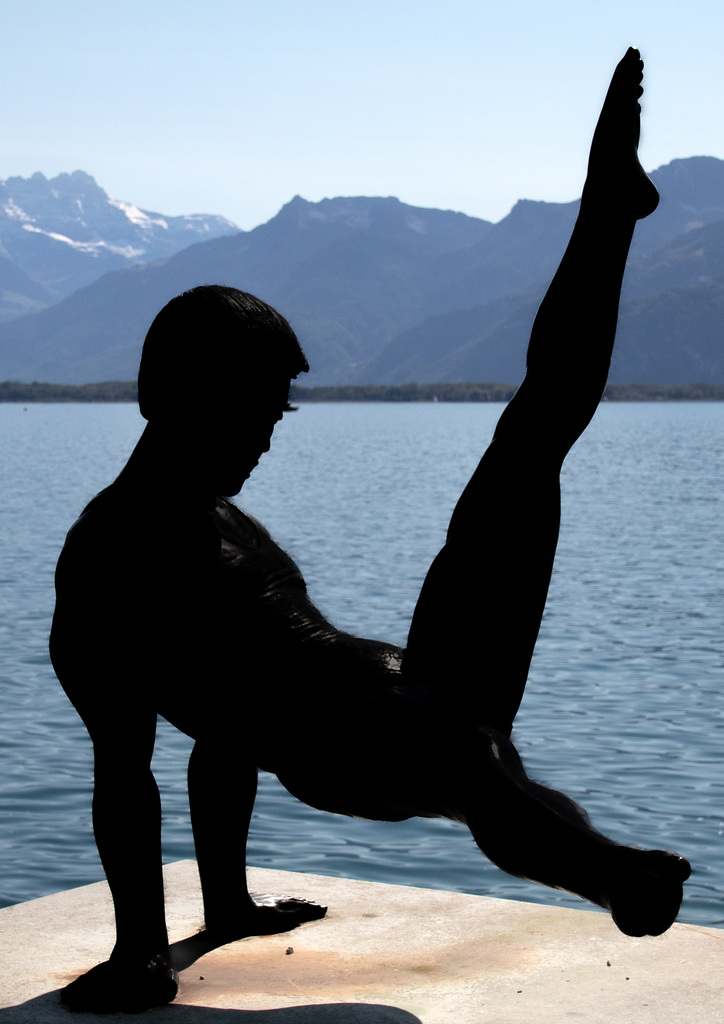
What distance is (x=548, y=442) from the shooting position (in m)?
3.95

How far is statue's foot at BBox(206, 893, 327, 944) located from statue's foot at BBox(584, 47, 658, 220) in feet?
9.62

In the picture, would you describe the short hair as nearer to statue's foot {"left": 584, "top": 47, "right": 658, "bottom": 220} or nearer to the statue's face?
the statue's face

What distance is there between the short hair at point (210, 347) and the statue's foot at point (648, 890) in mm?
1832

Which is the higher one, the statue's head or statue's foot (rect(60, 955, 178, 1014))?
the statue's head

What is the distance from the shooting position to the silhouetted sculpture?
392cm

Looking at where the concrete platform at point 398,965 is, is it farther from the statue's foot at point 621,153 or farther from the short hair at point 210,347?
the statue's foot at point 621,153

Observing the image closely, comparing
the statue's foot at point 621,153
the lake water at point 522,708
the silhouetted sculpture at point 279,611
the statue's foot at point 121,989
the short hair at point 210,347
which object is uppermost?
the statue's foot at point 621,153

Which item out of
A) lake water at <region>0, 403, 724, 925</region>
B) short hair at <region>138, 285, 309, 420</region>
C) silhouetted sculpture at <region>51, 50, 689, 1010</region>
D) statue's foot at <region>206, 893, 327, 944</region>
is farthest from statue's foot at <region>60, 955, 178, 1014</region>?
short hair at <region>138, 285, 309, 420</region>

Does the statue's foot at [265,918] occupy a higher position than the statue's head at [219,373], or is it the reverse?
the statue's head at [219,373]

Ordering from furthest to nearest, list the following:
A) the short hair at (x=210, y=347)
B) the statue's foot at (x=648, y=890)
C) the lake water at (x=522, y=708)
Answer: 1. the lake water at (x=522, y=708)
2. the short hair at (x=210, y=347)
3. the statue's foot at (x=648, y=890)

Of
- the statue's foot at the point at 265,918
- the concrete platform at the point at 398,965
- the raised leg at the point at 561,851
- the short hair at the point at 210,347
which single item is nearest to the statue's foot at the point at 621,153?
the short hair at the point at 210,347

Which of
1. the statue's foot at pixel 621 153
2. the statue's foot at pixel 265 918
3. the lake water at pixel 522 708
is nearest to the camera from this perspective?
the statue's foot at pixel 621 153

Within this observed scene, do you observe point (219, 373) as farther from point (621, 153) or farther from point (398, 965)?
point (398, 965)

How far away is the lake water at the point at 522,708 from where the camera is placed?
8750 millimetres
